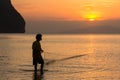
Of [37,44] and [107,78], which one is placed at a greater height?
[37,44]

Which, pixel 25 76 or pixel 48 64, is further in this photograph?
pixel 48 64

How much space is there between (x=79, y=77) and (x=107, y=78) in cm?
164

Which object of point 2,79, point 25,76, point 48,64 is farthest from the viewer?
point 48,64

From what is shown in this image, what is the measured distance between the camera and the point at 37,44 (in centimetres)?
1972

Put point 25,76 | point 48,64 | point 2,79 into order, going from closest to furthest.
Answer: point 2,79, point 25,76, point 48,64

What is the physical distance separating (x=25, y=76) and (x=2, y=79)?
182 cm

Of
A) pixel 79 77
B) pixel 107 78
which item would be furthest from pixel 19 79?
pixel 107 78

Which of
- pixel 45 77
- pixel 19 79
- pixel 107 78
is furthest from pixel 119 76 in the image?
pixel 19 79

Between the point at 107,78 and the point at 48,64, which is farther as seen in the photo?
the point at 48,64

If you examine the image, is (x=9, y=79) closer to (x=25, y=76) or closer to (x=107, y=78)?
(x=25, y=76)

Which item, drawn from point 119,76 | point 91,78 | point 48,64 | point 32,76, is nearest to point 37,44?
point 32,76

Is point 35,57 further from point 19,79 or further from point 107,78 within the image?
point 107,78

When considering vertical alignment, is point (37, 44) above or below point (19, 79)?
above

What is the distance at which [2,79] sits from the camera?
19094mm
